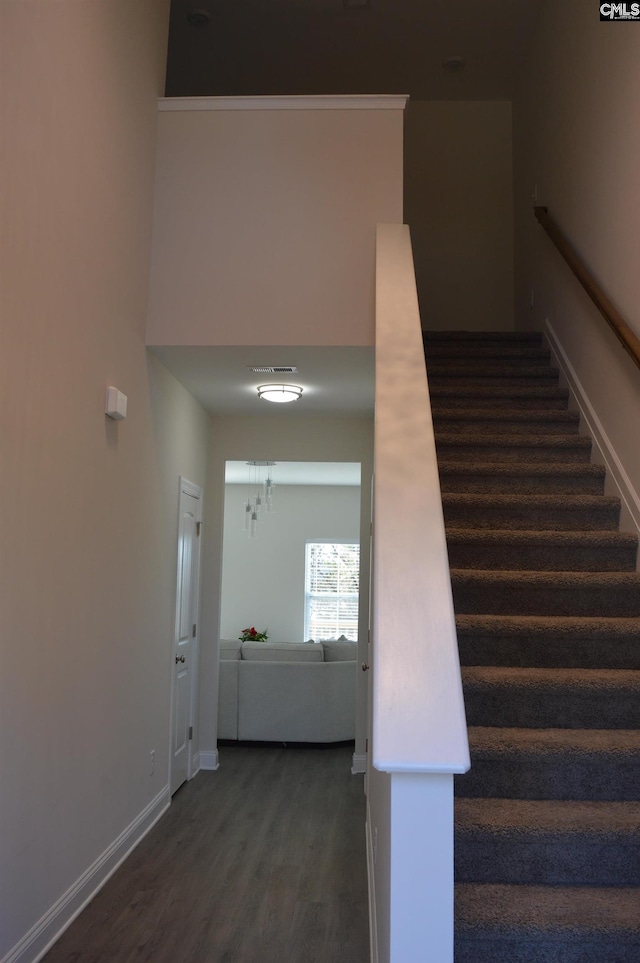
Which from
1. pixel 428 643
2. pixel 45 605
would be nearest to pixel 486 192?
pixel 45 605

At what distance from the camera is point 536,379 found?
4988 mm

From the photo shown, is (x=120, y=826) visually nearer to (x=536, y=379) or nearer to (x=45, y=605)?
(x=45, y=605)

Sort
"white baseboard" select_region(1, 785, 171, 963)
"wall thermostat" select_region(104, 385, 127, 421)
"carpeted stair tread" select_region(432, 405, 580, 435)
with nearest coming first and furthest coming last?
"white baseboard" select_region(1, 785, 171, 963)
"wall thermostat" select_region(104, 385, 127, 421)
"carpeted stair tread" select_region(432, 405, 580, 435)

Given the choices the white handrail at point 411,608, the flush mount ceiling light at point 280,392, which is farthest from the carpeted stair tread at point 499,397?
the white handrail at point 411,608

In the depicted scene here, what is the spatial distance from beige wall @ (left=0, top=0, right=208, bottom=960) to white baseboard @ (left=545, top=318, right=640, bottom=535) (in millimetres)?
2389

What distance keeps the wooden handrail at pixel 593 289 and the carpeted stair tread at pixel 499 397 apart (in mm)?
717

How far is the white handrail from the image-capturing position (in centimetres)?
138

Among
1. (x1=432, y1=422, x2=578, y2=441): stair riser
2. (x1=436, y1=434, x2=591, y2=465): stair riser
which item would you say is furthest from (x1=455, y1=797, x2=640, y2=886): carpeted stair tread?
(x1=432, y1=422, x2=578, y2=441): stair riser

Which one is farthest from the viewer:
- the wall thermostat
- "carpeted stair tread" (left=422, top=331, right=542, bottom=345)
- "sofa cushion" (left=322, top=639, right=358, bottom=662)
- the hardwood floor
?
"sofa cushion" (left=322, top=639, right=358, bottom=662)

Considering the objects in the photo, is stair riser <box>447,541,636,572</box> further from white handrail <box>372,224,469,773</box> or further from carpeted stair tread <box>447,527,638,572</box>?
white handrail <box>372,224,469,773</box>

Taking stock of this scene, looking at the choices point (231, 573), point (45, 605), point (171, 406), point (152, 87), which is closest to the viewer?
point (45, 605)

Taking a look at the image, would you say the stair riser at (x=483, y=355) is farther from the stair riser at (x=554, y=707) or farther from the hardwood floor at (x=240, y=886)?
the hardwood floor at (x=240, y=886)

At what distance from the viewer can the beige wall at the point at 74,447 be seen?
8.63 ft

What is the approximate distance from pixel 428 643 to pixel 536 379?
3753mm
